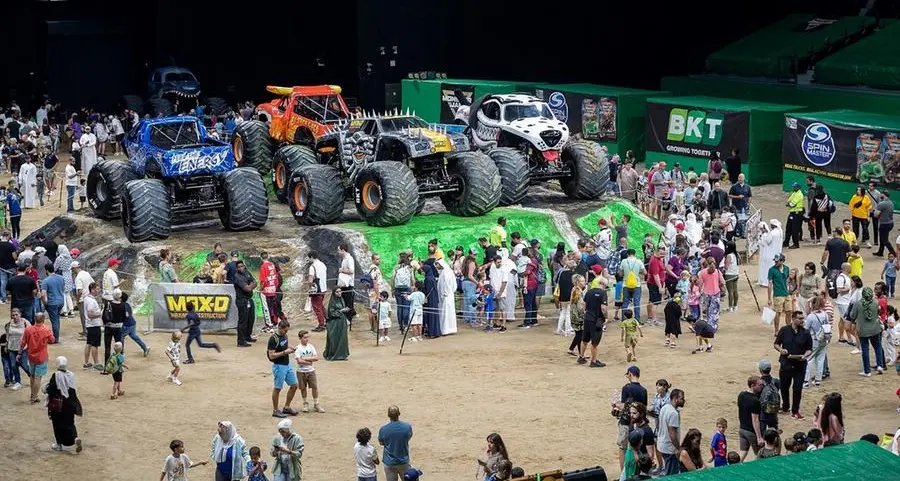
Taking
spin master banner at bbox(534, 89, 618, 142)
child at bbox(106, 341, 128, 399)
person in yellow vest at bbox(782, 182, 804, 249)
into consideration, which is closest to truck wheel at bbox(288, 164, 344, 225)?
child at bbox(106, 341, 128, 399)

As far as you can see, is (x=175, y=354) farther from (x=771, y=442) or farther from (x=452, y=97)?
(x=452, y=97)

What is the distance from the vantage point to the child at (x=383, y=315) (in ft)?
77.3

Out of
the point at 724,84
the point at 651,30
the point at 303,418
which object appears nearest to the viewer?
the point at 303,418

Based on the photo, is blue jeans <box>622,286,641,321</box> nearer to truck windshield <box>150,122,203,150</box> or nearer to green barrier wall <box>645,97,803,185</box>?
truck windshield <box>150,122,203,150</box>

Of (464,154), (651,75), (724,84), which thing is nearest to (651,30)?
(651,75)

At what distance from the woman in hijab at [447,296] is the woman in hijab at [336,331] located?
1.77m

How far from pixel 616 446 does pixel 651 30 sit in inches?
1325

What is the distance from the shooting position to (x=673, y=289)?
24594 millimetres

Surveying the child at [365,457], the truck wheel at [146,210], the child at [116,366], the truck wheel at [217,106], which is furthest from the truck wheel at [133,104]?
the child at [365,457]

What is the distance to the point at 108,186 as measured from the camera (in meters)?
28.3

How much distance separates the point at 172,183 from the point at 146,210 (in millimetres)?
1486

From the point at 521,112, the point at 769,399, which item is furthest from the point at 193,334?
the point at 521,112

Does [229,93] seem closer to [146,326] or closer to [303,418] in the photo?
[146,326]

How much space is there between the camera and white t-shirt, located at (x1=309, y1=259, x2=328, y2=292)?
2402 centimetres
